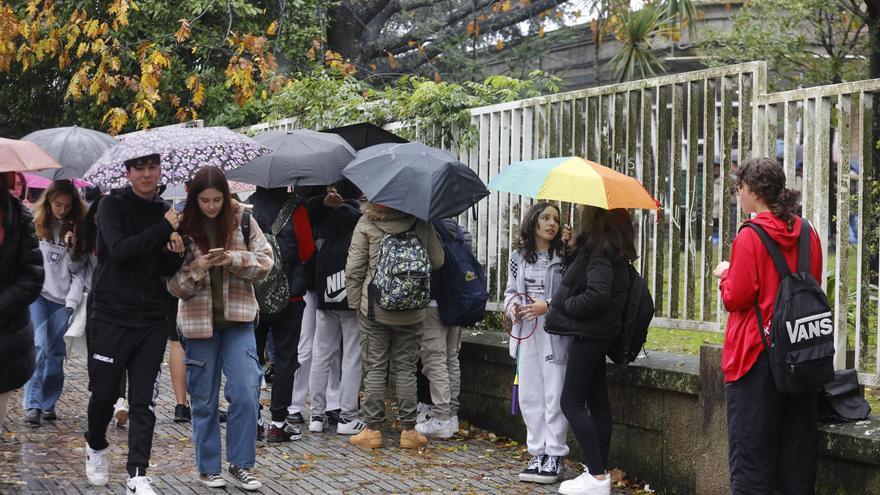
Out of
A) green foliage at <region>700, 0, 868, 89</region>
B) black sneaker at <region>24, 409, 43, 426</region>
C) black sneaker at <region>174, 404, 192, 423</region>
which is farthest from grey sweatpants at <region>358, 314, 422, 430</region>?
green foliage at <region>700, 0, 868, 89</region>

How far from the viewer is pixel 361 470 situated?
7516 millimetres

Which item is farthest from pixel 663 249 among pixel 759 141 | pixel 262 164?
pixel 262 164

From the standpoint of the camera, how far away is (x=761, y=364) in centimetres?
544

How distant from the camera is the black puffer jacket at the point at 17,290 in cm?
594

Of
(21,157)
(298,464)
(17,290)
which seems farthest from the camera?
(298,464)

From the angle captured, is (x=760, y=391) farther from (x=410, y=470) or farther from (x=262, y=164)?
(x=262, y=164)

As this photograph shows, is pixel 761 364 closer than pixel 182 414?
Yes

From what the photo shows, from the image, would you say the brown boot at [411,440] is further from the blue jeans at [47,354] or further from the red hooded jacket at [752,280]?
the red hooded jacket at [752,280]

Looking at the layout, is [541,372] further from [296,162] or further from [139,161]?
[139,161]

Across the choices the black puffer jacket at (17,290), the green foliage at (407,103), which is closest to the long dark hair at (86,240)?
the black puffer jacket at (17,290)

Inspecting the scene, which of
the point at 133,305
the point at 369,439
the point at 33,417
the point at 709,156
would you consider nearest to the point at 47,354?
the point at 33,417

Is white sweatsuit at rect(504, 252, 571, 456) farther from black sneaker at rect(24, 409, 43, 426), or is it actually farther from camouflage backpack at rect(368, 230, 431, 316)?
black sneaker at rect(24, 409, 43, 426)

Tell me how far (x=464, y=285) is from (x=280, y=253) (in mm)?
1320

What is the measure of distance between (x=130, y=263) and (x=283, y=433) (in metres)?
2.33
